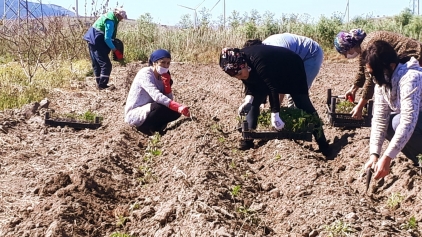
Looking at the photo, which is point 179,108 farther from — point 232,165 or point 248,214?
point 248,214

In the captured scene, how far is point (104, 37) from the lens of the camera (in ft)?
31.1

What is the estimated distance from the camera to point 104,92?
399 inches

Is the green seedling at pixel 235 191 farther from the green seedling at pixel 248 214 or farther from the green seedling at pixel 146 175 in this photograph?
the green seedling at pixel 146 175

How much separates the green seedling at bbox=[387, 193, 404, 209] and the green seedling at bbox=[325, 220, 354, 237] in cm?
103

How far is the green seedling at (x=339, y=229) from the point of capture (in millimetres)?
3333

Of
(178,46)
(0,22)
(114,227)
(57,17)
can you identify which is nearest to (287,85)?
(114,227)

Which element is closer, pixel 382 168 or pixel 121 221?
pixel 382 168

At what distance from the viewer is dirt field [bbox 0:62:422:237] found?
12.1 ft

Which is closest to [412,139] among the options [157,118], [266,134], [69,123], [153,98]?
[266,134]


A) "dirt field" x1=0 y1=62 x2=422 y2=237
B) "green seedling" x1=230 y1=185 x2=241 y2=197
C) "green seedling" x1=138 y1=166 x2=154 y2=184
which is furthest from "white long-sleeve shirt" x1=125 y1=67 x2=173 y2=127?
"green seedling" x1=230 y1=185 x2=241 y2=197

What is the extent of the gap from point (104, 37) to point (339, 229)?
6881 mm

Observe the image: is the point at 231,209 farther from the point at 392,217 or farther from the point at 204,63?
the point at 204,63

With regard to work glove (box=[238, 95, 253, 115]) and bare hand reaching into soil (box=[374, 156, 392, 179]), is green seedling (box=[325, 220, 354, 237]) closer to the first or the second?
bare hand reaching into soil (box=[374, 156, 392, 179])

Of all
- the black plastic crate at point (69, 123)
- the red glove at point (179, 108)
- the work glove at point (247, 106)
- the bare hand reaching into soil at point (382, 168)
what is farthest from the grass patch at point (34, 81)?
the bare hand reaching into soil at point (382, 168)
